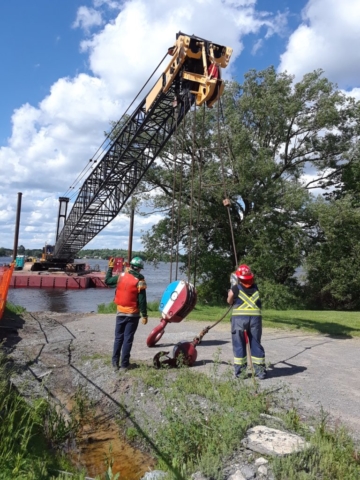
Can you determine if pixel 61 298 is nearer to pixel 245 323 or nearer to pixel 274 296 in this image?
pixel 274 296

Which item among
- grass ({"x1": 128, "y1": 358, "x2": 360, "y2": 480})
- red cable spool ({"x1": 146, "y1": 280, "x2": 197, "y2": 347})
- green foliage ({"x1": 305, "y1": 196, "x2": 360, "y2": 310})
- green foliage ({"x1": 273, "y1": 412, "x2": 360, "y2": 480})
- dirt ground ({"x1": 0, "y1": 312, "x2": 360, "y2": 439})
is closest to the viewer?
green foliage ({"x1": 273, "y1": 412, "x2": 360, "y2": 480})

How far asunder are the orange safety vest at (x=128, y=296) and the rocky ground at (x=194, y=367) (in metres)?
1.07

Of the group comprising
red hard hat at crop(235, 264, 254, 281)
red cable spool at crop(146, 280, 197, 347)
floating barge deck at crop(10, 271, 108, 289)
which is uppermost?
red hard hat at crop(235, 264, 254, 281)

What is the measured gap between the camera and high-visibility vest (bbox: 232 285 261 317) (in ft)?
23.1

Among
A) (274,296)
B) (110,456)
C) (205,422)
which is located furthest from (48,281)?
(205,422)

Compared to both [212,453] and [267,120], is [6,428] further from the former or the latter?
[267,120]

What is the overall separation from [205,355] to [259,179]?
13186 mm

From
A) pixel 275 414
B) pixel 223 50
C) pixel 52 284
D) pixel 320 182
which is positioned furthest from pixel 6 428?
pixel 52 284

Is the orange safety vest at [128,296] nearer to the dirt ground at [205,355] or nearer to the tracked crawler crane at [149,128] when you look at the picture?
the dirt ground at [205,355]

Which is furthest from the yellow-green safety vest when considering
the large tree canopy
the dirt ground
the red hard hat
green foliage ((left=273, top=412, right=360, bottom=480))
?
the large tree canopy

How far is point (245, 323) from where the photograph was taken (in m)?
7.00

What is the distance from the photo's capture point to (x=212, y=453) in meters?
4.36

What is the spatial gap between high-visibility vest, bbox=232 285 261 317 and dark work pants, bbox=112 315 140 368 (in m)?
1.73

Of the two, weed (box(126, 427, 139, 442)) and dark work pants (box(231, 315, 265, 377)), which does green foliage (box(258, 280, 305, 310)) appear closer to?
dark work pants (box(231, 315, 265, 377))
